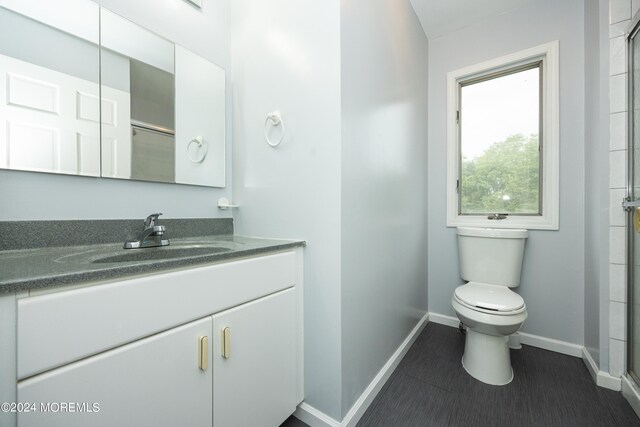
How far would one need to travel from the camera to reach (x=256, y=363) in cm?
96

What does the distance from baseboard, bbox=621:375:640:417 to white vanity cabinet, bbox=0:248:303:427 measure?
157 cm

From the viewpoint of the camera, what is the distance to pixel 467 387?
1389mm

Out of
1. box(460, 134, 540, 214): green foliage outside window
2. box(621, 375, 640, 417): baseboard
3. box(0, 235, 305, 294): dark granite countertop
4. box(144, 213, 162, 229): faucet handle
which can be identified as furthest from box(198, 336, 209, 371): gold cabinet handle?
box(460, 134, 540, 214): green foliage outside window

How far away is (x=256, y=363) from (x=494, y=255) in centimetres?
167

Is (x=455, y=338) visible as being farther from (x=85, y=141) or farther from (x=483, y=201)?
(x=85, y=141)

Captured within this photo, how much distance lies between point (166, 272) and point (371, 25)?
144 cm

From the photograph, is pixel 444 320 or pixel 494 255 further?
pixel 444 320

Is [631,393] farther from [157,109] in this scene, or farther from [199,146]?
[157,109]

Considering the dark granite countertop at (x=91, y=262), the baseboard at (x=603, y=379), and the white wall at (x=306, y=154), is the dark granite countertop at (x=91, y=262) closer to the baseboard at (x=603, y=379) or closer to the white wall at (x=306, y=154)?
the white wall at (x=306, y=154)

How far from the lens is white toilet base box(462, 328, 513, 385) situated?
1428 mm

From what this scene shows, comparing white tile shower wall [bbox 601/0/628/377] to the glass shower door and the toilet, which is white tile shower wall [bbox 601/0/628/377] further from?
the toilet

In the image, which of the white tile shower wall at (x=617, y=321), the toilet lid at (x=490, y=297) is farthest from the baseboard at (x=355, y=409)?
the white tile shower wall at (x=617, y=321)

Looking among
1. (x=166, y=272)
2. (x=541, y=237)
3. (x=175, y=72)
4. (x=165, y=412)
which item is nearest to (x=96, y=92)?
(x=175, y=72)

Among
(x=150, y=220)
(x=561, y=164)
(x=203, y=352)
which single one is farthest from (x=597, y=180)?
(x=150, y=220)
